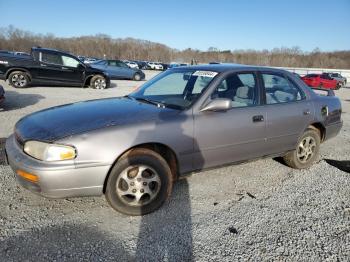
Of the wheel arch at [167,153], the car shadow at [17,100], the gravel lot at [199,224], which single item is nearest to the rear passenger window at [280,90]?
the gravel lot at [199,224]

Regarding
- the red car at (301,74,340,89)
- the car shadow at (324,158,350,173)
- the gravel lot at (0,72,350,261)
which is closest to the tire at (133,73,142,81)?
the red car at (301,74,340,89)

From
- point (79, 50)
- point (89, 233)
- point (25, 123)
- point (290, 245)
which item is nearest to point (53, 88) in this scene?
point (25, 123)

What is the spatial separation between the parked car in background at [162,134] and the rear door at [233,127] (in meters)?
0.01

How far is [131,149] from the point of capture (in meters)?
3.20

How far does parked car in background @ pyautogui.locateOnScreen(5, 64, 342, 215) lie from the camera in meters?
2.94

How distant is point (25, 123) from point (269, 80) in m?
3.23

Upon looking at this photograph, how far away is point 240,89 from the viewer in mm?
4207

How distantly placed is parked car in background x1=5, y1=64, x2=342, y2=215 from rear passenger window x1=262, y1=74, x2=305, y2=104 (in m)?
0.02

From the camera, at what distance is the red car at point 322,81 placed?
30.0 m

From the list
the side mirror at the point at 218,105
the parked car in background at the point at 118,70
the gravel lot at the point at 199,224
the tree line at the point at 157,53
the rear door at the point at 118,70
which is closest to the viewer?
the gravel lot at the point at 199,224

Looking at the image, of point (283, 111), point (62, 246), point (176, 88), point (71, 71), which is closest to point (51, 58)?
point (71, 71)

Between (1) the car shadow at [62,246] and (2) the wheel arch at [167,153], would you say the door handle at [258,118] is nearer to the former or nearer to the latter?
(2) the wheel arch at [167,153]

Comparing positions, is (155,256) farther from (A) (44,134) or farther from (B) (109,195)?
(A) (44,134)

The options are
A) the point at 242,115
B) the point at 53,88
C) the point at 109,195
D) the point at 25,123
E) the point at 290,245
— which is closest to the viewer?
the point at 290,245
